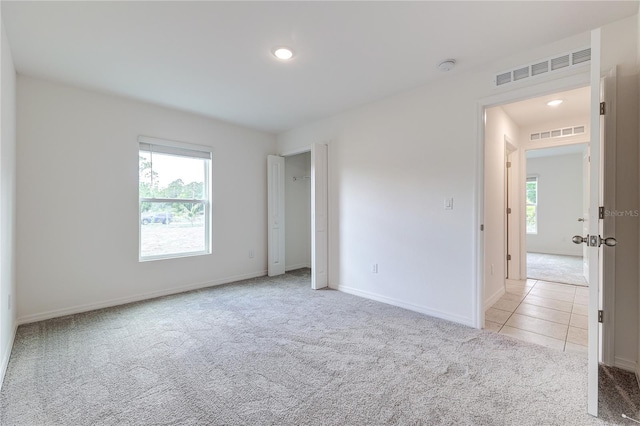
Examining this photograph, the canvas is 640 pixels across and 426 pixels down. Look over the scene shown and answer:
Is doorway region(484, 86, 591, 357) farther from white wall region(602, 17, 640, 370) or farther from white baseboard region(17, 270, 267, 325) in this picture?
white baseboard region(17, 270, 267, 325)

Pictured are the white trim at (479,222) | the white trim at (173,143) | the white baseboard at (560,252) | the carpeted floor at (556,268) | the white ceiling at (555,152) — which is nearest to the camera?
the white trim at (479,222)

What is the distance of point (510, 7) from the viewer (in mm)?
1899

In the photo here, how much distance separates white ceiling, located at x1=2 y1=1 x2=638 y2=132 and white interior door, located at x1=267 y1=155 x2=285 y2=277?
176cm

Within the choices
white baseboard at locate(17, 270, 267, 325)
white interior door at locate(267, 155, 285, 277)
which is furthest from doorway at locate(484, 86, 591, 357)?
white baseboard at locate(17, 270, 267, 325)

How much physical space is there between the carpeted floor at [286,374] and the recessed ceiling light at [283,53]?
8.19 ft

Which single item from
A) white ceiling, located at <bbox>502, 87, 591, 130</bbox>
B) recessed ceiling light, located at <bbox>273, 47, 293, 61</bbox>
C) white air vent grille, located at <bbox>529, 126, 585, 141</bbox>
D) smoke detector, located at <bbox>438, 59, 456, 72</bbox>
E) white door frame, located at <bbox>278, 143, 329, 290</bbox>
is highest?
recessed ceiling light, located at <bbox>273, 47, 293, 61</bbox>

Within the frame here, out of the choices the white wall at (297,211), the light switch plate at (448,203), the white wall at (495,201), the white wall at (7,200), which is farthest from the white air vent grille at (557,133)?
the white wall at (7,200)

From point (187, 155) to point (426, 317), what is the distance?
374 cm

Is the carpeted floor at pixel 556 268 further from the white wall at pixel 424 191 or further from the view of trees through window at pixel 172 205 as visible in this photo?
the view of trees through window at pixel 172 205

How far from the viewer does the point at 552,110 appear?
376 cm

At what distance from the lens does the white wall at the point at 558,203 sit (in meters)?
6.95

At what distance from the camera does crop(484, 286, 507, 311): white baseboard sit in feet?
11.0

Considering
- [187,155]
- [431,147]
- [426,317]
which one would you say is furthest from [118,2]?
[426,317]

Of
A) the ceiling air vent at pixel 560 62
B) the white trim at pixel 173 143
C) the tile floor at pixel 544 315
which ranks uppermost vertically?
the ceiling air vent at pixel 560 62
